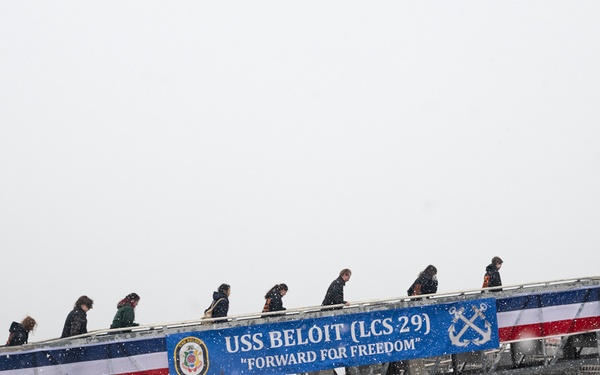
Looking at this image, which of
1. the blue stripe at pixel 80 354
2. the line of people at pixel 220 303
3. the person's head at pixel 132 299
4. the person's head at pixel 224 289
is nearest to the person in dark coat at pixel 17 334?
the line of people at pixel 220 303

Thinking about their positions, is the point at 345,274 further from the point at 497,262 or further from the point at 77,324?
the point at 77,324

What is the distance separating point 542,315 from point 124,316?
8.50 meters

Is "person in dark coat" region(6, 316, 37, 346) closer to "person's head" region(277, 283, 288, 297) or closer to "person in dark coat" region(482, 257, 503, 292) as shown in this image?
"person's head" region(277, 283, 288, 297)

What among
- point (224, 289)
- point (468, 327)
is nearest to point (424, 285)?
point (468, 327)

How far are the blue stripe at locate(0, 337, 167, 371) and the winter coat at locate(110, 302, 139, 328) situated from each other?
349mm

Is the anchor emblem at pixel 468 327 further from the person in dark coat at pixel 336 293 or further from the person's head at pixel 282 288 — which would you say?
the person's head at pixel 282 288

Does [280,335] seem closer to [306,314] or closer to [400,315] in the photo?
[306,314]

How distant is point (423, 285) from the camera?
664 inches

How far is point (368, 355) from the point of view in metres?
16.2

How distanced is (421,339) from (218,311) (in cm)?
409

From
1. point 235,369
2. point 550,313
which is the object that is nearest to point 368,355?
point 235,369

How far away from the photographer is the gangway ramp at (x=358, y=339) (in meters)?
15.0

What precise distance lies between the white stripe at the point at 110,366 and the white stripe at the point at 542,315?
6968 mm

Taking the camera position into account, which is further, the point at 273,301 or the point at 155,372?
the point at 273,301
